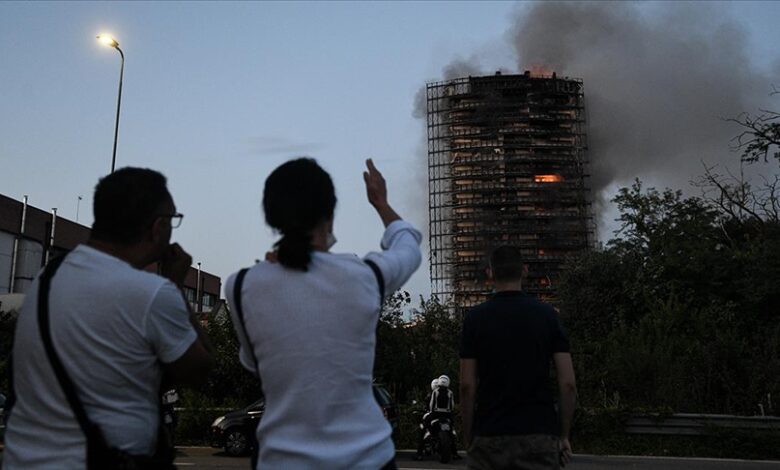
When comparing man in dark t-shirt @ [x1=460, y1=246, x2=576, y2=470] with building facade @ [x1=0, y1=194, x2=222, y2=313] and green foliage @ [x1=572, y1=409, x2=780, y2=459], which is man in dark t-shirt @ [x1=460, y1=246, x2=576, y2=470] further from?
building facade @ [x1=0, y1=194, x2=222, y2=313]

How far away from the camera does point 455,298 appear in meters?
96.6

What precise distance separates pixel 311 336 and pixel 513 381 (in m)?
2.11

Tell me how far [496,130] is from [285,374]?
99476 mm

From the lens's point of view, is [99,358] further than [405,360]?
No

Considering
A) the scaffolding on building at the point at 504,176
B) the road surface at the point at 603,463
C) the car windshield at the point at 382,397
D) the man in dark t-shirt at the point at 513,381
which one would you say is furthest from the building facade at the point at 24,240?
the scaffolding on building at the point at 504,176

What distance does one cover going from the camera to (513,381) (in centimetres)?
393

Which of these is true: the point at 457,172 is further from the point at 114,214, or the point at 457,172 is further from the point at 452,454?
the point at 114,214

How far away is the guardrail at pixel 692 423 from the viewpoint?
14312 mm

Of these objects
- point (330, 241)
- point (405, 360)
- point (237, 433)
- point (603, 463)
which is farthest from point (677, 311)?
point (330, 241)

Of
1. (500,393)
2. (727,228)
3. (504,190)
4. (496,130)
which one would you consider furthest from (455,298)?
(500,393)

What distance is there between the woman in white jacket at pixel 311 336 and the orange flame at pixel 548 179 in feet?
320

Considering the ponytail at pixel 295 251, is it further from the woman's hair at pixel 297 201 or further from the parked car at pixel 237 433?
the parked car at pixel 237 433

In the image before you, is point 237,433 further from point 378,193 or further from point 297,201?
point 297,201

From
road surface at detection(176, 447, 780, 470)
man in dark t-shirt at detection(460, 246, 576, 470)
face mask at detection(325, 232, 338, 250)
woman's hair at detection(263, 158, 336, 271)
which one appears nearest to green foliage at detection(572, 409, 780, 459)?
road surface at detection(176, 447, 780, 470)
